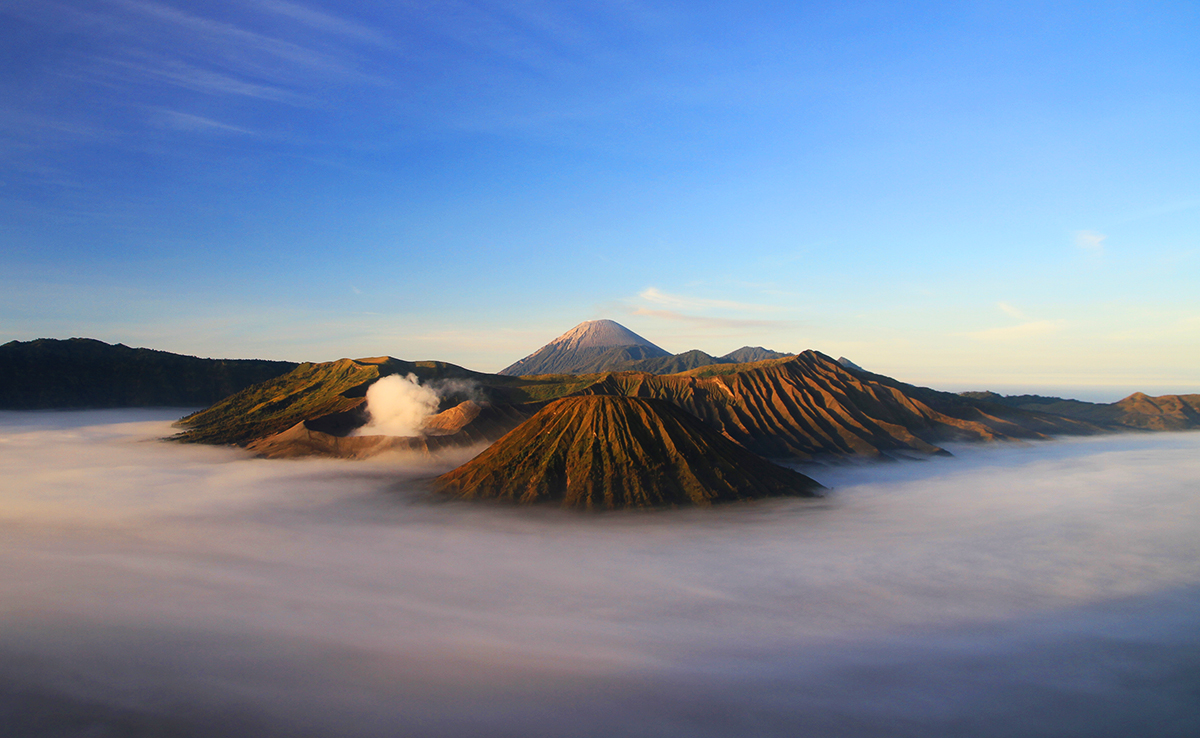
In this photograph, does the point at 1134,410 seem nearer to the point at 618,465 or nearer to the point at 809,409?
the point at 809,409

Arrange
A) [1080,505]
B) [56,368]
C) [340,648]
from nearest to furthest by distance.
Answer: [340,648], [1080,505], [56,368]

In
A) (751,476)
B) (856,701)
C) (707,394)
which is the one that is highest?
(707,394)

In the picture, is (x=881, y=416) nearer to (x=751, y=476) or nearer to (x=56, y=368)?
(x=751, y=476)

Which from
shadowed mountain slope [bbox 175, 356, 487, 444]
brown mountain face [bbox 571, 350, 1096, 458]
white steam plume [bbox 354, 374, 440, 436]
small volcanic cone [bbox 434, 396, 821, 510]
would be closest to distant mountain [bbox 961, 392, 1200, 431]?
brown mountain face [bbox 571, 350, 1096, 458]

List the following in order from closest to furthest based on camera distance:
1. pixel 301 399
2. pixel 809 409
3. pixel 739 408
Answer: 1. pixel 739 408
2. pixel 809 409
3. pixel 301 399

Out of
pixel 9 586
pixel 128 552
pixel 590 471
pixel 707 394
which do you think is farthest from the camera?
pixel 707 394

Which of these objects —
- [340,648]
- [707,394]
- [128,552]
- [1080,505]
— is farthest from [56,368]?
[1080,505]

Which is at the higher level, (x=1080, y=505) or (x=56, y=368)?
(x=56, y=368)

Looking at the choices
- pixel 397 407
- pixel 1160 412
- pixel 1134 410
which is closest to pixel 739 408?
pixel 397 407
